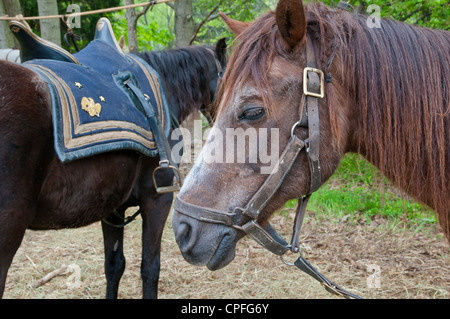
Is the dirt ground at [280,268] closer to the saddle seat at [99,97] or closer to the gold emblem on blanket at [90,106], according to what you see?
the saddle seat at [99,97]

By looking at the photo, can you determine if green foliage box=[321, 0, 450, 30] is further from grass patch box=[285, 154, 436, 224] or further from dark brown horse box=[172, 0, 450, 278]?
dark brown horse box=[172, 0, 450, 278]

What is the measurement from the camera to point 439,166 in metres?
1.46

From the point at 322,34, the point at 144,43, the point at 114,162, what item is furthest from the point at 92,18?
the point at 322,34

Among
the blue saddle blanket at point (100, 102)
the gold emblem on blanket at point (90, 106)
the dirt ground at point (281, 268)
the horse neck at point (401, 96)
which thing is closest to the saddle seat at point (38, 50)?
the blue saddle blanket at point (100, 102)

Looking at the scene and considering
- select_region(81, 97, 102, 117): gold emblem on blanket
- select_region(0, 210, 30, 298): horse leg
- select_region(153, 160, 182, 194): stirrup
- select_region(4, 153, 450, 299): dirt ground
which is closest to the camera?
select_region(0, 210, 30, 298): horse leg

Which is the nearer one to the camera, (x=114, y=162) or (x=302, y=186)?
(x=302, y=186)

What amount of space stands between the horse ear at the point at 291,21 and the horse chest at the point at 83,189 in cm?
134

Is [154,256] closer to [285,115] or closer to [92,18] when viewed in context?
[285,115]

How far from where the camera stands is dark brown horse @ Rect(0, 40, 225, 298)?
1713 mm

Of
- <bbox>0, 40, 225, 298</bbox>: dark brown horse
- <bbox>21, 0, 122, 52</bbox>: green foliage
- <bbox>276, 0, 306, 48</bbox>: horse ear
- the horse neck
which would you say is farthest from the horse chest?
<bbox>21, 0, 122, 52</bbox>: green foliage

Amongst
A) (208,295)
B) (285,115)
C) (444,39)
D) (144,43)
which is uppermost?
(444,39)

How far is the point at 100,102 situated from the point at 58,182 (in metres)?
0.54

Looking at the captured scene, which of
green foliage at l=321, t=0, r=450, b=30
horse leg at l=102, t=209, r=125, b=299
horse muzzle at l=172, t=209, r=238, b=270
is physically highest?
green foliage at l=321, t=0, r=450, b=30

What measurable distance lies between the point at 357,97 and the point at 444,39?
0.47 meters
